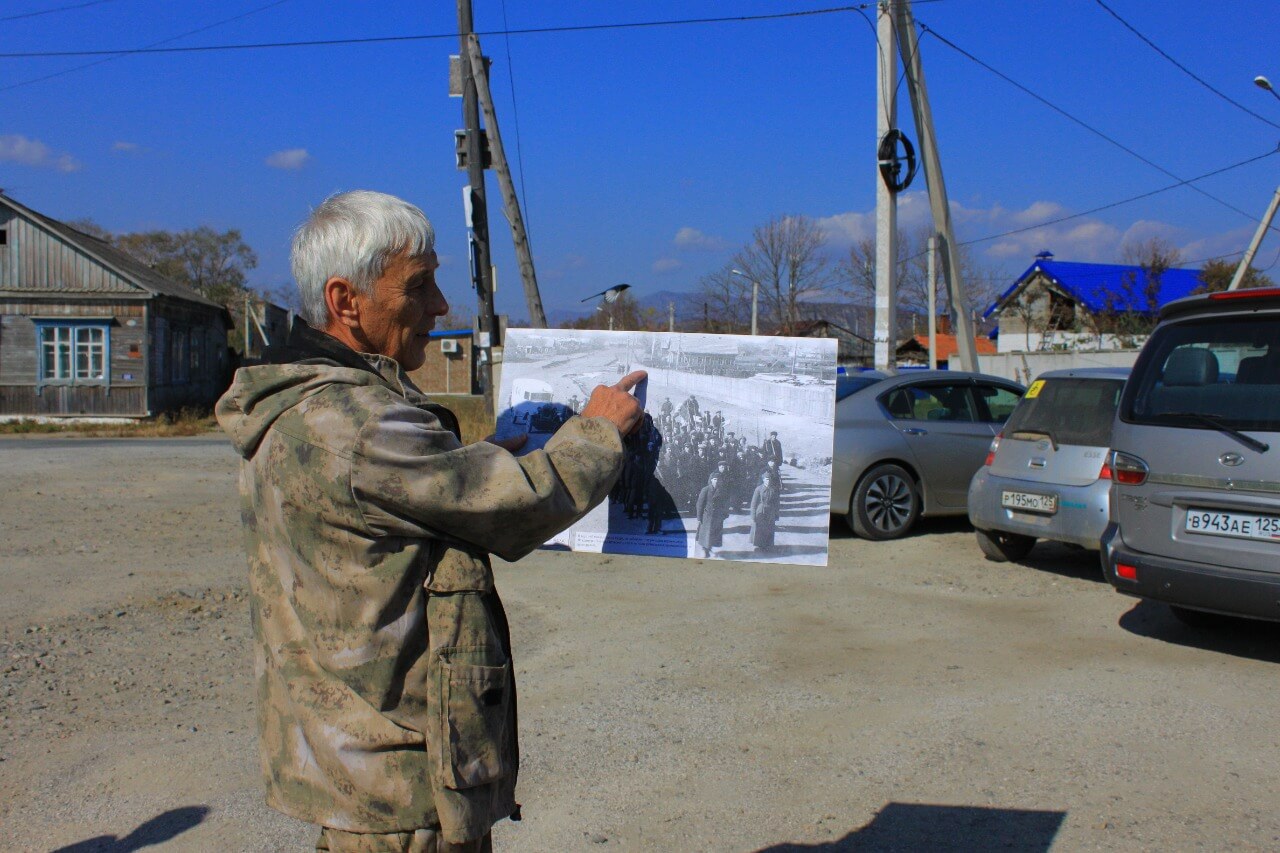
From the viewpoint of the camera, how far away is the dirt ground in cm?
380

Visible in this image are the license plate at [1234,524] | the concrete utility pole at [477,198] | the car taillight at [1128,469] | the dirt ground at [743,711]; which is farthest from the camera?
the concrete utility pole at [477,198]

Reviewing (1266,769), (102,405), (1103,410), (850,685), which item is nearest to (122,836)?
(850,685)

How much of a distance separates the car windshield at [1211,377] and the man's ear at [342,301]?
5227 mm

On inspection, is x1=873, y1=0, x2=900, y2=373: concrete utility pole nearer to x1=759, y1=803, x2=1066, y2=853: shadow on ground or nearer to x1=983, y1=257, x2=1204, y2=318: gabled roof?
x1=759, y1=803, x2=1066, y2=853: shadow on ground

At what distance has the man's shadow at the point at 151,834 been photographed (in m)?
3.59

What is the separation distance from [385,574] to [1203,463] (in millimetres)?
5245

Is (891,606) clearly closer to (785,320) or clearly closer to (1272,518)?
(1272,518)

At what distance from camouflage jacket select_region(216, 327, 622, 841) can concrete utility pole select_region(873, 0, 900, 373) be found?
37.4 ft

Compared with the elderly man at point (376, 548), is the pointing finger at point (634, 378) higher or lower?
higher

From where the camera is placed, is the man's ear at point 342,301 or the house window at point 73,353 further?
the house window at point 73,353

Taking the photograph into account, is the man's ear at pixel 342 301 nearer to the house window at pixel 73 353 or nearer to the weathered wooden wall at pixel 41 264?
the weathered wooden wall at pixel 41 264

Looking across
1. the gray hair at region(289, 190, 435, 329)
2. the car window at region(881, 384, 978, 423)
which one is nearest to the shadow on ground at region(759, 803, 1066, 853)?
the gray hair at region(289, 190, 435, 329)

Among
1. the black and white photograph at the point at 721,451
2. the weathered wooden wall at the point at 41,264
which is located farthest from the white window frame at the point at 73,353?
the black and white photograph at the point at 721,451

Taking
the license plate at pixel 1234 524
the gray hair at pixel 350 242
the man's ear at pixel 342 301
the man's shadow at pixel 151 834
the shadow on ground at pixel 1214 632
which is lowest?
the man's shadow at pixel 151 834
